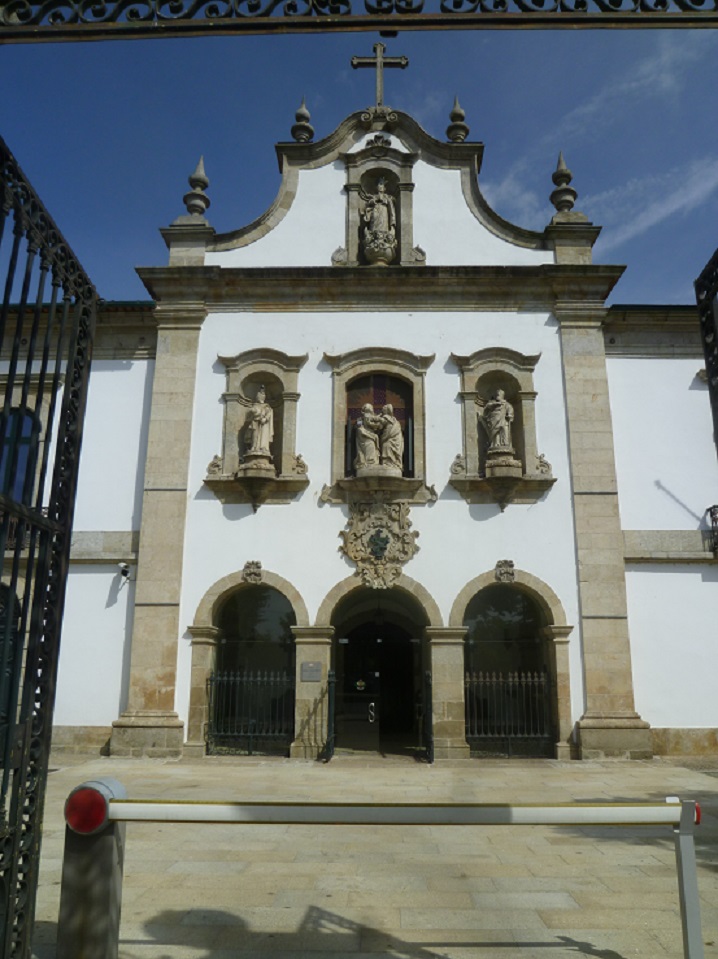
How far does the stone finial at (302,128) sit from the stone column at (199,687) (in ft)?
37.1

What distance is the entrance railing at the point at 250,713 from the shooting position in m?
14.9

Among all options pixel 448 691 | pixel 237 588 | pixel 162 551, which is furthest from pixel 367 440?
pixel 448 691

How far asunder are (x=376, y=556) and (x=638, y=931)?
10.2 metres

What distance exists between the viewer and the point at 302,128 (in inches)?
708

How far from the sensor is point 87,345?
15.8 feet

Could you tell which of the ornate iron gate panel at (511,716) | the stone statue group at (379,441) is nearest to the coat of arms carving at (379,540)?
the stone statue group at (379,441)

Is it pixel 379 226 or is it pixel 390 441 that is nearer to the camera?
pixel 390 441

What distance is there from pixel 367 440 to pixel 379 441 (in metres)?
0.30

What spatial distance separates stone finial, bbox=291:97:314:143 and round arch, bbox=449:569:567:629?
35.6ft

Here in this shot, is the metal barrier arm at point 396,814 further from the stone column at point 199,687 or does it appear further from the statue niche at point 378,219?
the statue niche at point 378,219

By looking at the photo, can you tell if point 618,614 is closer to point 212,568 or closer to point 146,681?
point 212,568

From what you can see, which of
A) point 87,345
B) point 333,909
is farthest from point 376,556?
point 87,345

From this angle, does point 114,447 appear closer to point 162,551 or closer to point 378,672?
point 162,551

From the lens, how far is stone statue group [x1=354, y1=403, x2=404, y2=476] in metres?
15.2
